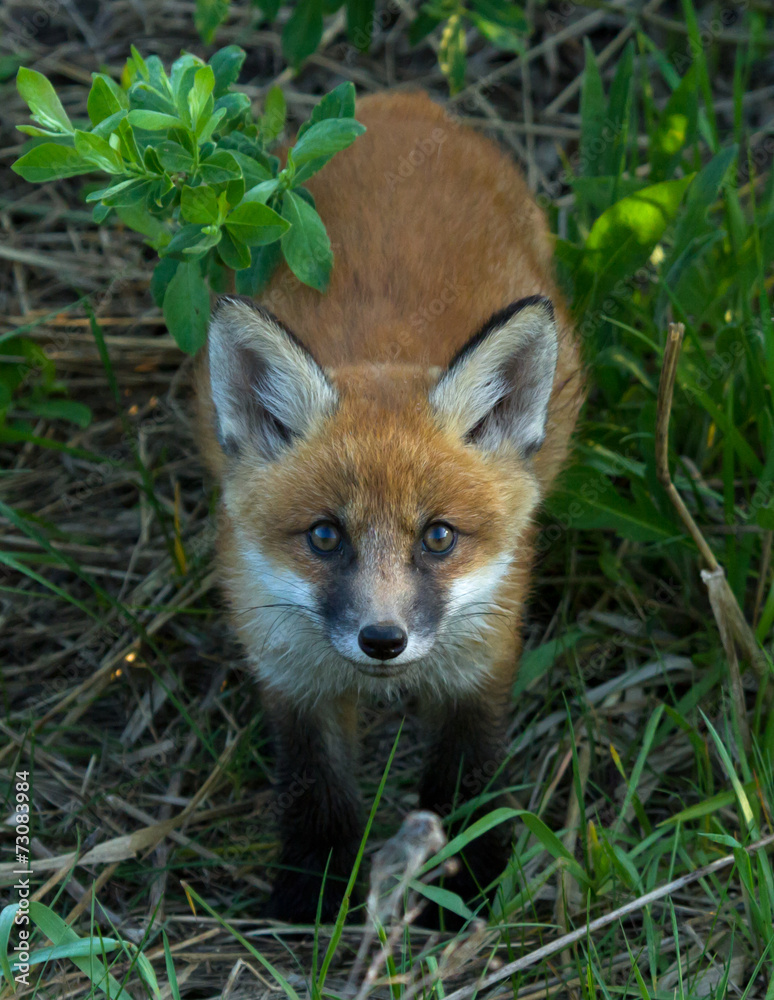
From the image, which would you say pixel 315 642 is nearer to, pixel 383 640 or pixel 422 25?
pixel 383 640

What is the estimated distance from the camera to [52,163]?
3164mm

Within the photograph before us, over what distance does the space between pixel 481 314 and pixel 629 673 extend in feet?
5.32

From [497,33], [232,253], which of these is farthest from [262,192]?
[497,33]

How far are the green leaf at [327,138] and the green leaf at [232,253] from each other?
324mm

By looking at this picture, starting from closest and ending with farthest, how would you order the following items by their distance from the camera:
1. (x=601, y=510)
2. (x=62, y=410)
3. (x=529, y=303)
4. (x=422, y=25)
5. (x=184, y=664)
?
1. (x=529, y=303)
2. (x=601, y=510)
3. (x=184, y=664)
4. (x=62, y=410)
5. (x=422, y=25)

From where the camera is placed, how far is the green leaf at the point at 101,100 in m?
3.11

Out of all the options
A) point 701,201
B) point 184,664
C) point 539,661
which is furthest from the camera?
point 184,664

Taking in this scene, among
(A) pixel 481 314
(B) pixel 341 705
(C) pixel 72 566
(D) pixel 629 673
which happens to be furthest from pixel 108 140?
(D) pixel 629 673

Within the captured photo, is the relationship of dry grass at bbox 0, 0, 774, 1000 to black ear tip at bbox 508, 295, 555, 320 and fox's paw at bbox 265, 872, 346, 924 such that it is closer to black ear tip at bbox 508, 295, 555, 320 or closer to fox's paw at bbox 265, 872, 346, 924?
fox's paw at bbox 265, 872, 346, 924

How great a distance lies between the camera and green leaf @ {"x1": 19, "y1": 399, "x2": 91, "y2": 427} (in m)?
4.92

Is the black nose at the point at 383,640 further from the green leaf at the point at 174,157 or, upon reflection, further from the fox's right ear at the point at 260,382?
the green leaf at the point at 174,157

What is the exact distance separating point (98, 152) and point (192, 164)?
0.28 metres

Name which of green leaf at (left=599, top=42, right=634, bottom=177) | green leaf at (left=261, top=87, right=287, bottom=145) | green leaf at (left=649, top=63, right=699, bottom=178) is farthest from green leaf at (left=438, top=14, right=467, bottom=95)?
green leaf at (left=261, top=87, right=287, bottom=145)

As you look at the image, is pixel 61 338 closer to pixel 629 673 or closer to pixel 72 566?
pixel 72 566
